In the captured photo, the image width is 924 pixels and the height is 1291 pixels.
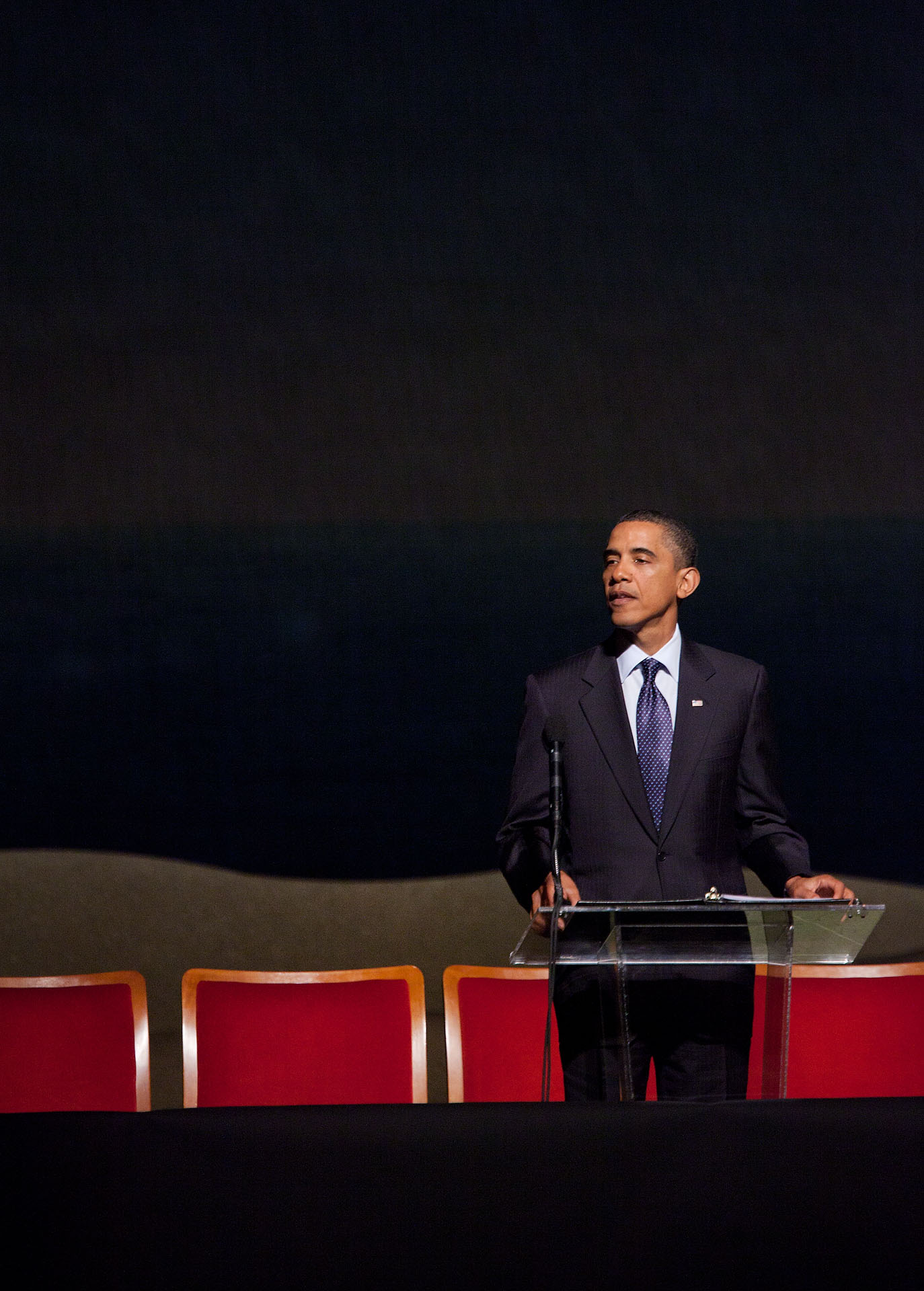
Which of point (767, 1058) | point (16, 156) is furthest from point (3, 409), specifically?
point (767, 1058)

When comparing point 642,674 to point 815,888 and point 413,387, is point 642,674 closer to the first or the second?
point 815,888

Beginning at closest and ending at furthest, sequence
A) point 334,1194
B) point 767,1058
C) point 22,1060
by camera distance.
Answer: point 334,1194 < point 767,1058 < point 22,1060

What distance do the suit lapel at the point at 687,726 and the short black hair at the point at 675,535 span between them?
17 centimetres

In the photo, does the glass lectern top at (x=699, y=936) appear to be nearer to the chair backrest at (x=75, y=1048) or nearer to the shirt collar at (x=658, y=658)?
the shirt collar at (x=658, y=658)

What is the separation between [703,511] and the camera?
408 cm

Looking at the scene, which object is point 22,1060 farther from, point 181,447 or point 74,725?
point 181,447

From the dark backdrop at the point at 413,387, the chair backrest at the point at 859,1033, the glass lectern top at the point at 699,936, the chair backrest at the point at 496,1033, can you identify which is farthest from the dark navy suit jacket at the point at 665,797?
the dark backdrop at the point at 413,387

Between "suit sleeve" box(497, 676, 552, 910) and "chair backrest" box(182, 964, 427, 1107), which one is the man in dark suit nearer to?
"suit sleeve" box(497, 676, 552, 910)

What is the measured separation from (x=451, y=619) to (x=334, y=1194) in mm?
3292

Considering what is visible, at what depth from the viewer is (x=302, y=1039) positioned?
243 centimetres

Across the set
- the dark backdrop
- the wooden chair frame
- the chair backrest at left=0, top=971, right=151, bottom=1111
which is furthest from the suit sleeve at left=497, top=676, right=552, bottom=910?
the dark backdrop

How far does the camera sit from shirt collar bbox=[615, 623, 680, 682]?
2.15 meters

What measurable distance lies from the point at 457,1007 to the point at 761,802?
2.52 feet

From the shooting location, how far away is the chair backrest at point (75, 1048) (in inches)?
94.5
